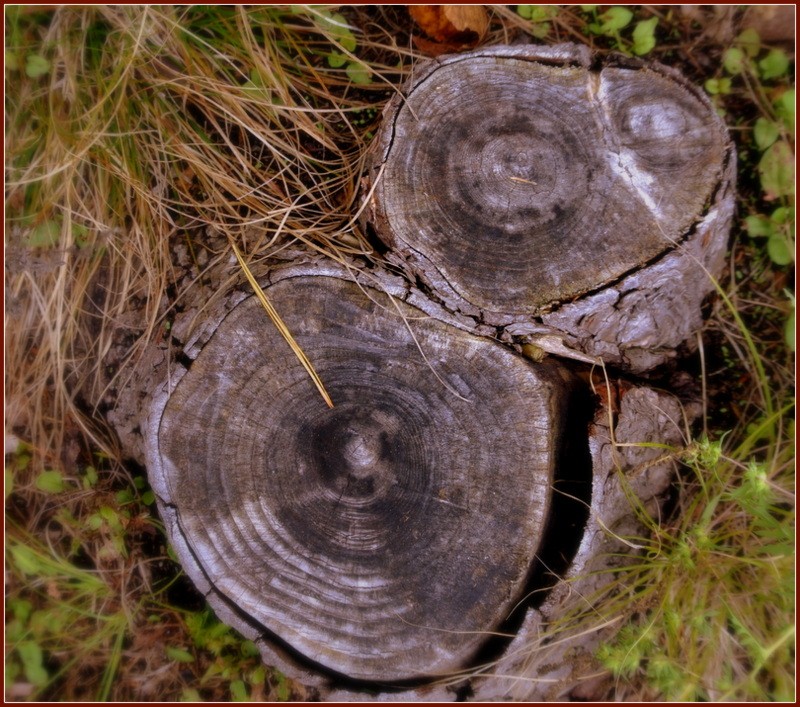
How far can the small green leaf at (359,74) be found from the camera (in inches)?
69.4

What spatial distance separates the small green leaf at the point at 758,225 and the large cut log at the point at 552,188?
52 centimetres

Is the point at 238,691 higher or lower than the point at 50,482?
lower

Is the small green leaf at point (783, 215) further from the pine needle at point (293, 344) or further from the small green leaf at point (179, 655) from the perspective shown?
the small green leaf at point (179, 655)

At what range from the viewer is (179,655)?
1.76 meters

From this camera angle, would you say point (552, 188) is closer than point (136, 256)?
Yes

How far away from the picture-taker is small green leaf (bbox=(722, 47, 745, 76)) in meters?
1.83

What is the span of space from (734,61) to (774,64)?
134 millimetres

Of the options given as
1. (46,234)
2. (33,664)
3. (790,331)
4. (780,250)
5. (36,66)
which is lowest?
(33,664)

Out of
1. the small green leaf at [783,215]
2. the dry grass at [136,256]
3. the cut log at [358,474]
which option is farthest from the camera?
the small green leaf at [783,215]

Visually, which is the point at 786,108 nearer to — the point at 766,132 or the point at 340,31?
the point at 766,132

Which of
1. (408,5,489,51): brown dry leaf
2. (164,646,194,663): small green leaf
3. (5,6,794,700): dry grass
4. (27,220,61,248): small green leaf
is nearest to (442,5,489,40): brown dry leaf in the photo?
(408,5,489,51): brown dry leaf

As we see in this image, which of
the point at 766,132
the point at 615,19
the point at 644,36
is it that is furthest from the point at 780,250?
the point at 615,19

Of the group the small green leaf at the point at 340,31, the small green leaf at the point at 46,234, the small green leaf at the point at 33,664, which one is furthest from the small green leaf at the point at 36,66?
the small green leaf at the point at 33,664

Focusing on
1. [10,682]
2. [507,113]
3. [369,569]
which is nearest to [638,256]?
[507,113]
